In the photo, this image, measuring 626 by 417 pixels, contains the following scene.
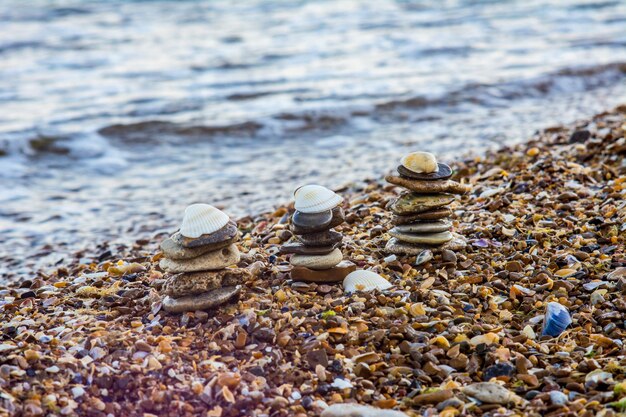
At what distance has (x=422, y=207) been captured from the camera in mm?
4684

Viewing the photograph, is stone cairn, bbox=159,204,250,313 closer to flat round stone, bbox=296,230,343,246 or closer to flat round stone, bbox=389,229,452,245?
flat round stone, bbox=296,230,343,246

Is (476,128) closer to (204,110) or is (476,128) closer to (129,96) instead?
(204,110)

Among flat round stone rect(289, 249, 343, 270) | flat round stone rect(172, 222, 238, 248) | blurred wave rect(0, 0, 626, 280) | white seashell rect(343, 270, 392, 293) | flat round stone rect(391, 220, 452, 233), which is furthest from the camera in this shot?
blurred wave rect(0, 0, 626, 280)

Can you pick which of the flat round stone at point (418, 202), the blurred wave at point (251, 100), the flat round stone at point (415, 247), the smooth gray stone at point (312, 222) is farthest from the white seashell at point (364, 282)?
the blurred wave at point (251, 100)

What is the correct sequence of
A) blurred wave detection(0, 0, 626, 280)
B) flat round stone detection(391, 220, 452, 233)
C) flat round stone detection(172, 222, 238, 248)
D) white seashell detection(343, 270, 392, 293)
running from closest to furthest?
flat round stone detection(172, 222, 238, 248)
white seashell detection(343, 270, 392, 293)
flat round stone detection(391, 220, 452, 233)
blurred wave detection(0, 0, 626, 280)

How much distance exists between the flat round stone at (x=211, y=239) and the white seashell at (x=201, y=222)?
0.07 ft

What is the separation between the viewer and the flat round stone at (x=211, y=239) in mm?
4004

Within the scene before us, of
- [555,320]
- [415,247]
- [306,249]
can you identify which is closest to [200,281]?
[306,249]

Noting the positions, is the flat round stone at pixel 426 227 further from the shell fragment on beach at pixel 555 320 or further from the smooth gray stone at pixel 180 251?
the smooth gray stone at pixel 180 251

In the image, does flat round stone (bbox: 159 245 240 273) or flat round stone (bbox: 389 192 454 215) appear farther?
flat round stone (bbox: 389 192 454 215)

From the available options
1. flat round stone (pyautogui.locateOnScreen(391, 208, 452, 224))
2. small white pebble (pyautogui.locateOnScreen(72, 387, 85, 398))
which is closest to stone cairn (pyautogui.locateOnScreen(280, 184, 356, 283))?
flat round stone (pyautogui.locateOnScreen(391, 208, 452, 224))

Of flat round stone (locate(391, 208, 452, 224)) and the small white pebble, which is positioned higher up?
flat round stone (locate(391, 208, 452, 224))

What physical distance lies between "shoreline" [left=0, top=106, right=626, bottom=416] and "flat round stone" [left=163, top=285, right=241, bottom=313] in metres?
0.05

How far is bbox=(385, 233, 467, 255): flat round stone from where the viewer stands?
15.4 ft
